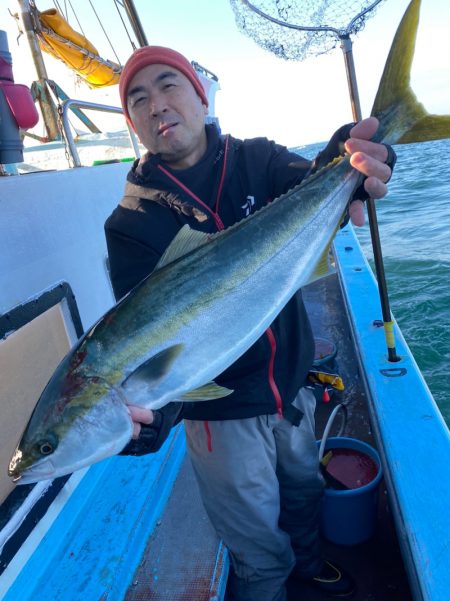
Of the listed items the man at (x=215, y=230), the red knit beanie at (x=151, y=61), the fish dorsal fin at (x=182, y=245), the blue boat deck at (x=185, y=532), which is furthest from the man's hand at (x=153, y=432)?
the red knit beanie at (x=151, y=61)

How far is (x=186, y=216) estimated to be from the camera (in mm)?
2213

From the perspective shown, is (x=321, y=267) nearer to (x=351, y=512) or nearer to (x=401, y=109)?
(x=401, y=109)

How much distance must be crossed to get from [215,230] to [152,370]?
91 centimetres

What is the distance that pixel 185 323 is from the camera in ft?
5.65

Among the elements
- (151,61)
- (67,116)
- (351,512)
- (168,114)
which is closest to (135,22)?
(67,116)

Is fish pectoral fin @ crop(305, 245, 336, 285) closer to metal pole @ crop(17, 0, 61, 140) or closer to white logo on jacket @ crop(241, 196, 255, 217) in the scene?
white logo on jacket @ crop(241, 196, 255, 217)

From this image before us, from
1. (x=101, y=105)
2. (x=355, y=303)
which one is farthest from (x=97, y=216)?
(x=355, y=303)

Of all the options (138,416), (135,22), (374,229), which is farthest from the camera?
(135,22)

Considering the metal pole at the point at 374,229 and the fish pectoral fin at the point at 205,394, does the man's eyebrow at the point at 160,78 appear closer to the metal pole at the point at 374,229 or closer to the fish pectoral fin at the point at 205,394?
the metal pole at the point at 374,229

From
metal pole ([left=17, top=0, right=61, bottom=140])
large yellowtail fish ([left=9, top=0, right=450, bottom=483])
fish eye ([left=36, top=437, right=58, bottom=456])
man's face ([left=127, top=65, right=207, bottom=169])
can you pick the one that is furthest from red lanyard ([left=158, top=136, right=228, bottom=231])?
metal pole ([left=17, top=0, right=61, bottom=140])

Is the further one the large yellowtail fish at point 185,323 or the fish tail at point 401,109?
the fish tail at point 401,109

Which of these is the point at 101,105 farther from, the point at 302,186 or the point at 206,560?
the point at 206,560

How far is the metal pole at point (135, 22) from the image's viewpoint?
11.1ft

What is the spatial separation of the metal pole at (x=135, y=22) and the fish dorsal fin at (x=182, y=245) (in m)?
2.49
